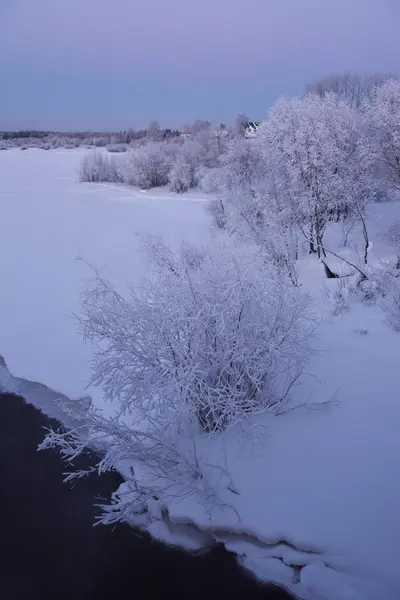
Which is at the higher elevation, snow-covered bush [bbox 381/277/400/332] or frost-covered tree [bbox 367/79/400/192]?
frost-covered tree [bbox 367/79/400/192]

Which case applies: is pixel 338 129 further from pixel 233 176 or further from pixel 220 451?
pixel 220 451

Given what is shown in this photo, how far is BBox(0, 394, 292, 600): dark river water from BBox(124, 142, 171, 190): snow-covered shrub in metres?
24.9

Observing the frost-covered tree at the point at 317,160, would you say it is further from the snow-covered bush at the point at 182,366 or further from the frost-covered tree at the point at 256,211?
the snow-covered bush at the point at 182,366

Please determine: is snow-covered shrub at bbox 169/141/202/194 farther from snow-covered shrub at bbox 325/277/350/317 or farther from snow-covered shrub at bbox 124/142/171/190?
snow-covered shrub at bbox 325/277/350/317

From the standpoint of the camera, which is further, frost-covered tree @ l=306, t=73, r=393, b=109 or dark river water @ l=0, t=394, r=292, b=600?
frost-covered tree @ l=306, t=73, r=393, b=109

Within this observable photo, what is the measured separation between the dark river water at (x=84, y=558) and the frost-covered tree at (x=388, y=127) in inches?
488

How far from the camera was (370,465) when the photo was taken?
4.82m

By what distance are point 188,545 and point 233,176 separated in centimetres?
1542

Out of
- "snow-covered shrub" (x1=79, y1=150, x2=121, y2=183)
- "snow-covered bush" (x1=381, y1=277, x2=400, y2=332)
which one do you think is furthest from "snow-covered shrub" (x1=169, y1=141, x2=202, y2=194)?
"snow-covered bush" (x1=381, y1=277, x2=400, y2=332)

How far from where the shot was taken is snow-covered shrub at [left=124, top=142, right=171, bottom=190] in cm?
2866

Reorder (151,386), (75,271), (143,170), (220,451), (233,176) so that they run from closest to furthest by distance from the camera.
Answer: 1. (151,386)
2. (220,451)
3. (75,271)
4. (233,176)
5. (143,170)

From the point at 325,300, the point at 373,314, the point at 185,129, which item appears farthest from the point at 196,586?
the point at 185,129

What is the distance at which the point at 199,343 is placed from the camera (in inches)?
201

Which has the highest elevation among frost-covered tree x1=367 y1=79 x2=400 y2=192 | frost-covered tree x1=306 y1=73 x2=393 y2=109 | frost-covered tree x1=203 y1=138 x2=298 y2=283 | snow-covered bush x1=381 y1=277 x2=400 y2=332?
frost-covered tree x1=306 y1=73 x2=393 y2=109
